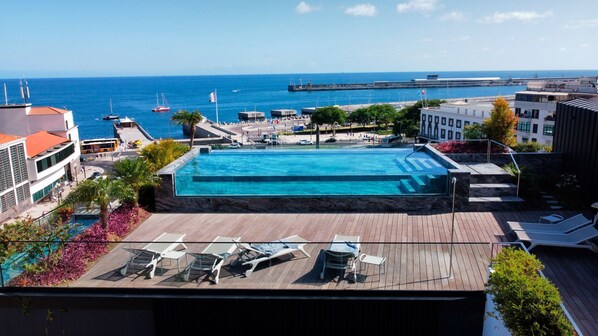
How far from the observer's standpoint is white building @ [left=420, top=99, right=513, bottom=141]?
6588 centimetres

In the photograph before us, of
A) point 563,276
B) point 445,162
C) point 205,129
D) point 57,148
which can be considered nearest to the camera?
point 563,276

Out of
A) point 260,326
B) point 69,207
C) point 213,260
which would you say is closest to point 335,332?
point 260,326

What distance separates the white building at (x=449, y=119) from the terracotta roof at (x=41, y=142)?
51698 mm

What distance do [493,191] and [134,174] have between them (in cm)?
1089

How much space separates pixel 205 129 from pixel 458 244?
72691 millimetres

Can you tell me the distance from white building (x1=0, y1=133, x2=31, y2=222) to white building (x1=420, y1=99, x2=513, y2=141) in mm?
54242

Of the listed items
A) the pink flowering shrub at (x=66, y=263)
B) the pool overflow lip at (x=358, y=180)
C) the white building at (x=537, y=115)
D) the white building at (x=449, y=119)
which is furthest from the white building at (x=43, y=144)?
the white building at (x=537, y=115)

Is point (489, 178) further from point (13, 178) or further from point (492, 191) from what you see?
point (13, 178)

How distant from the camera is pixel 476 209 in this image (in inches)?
542

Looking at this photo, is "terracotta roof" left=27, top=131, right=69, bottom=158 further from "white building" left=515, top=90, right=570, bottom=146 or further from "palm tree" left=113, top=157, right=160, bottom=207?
"white building" left=515, top=90, right=570, bottom=146

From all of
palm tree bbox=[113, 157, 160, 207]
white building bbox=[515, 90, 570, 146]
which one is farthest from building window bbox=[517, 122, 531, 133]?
palm tree bbox=[113, 157, 160, 207]

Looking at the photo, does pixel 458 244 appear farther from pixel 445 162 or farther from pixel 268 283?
pixel 445 162

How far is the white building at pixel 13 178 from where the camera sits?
32.9 m

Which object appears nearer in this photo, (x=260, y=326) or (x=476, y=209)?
(x=260, y=326)
